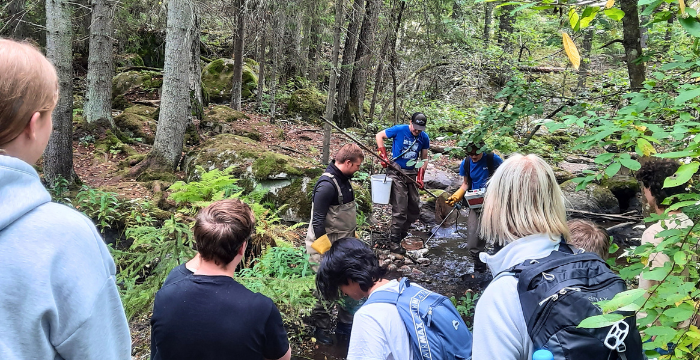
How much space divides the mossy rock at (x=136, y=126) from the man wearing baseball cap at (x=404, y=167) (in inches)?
259

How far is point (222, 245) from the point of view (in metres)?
2.04

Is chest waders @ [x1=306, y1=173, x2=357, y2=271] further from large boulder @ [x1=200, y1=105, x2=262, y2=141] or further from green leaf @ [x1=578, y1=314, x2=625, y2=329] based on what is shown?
large boulder @ [x1=200, y1=105, x2=262, y2=141]

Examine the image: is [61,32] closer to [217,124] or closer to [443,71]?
[217,124]

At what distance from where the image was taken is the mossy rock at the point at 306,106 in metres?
14.8

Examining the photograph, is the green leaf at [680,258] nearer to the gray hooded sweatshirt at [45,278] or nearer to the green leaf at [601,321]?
the green leaf at [601,321]

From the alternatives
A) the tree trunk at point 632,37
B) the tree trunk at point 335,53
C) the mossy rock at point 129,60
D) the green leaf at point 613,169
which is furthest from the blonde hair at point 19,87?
the mossy rock at point 129,60

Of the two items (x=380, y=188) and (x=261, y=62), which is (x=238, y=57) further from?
(x=380, y=188)

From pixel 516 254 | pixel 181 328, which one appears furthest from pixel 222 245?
pixel 516 254

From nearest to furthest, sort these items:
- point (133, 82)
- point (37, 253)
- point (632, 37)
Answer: point (37, 253)
point (632, 37)
point (133, 82)

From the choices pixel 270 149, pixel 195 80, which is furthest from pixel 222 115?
pixel 270 149

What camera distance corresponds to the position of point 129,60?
51.6ft

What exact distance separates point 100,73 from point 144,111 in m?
1.92

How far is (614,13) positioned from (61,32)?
7.54m

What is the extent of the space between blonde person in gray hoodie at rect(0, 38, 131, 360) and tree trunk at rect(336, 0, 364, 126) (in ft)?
32.9
